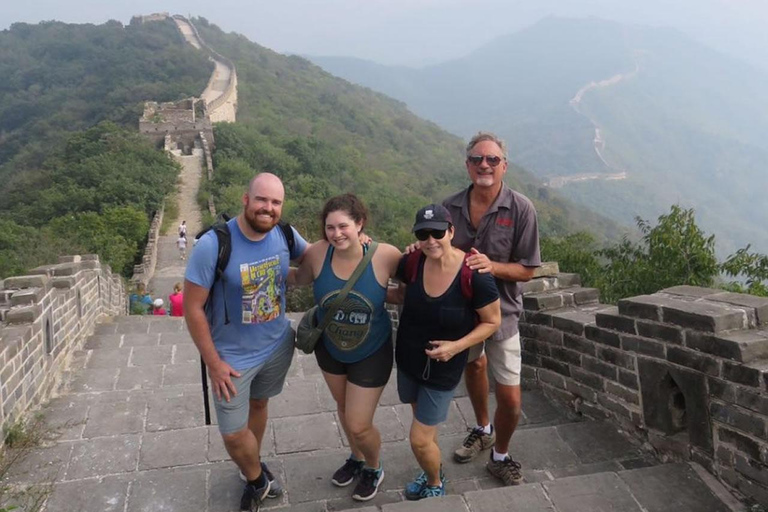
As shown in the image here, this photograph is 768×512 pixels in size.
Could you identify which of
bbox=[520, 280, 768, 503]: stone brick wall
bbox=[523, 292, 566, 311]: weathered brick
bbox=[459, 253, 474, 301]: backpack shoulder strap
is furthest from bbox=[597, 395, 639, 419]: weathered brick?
bbox=[459, 253, 474, 301]: backpack shoulder strap

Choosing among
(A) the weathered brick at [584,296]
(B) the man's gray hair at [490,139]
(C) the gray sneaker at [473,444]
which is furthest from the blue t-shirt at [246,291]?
(A) the weathered brick at [584,296]

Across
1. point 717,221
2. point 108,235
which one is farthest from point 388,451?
point 717,221

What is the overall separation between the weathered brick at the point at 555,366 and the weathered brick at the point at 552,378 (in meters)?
0.03

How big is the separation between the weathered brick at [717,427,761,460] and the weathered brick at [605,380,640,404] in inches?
22.3

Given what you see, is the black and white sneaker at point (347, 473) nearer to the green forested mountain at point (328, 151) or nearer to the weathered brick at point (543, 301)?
the weathered brick at point (543, 301)

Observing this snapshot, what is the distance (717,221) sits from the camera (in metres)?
94.3

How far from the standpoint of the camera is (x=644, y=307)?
125 inches

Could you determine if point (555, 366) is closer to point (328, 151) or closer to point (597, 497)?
point (597, 497)

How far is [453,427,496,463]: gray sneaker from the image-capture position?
3.20m

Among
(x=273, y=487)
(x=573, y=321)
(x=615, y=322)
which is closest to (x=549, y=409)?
(x=573, y=321)

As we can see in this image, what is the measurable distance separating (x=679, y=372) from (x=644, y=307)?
37 centimetres

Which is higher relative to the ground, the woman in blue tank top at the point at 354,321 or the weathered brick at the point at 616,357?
the woman in blue tank top at the point at 354,321

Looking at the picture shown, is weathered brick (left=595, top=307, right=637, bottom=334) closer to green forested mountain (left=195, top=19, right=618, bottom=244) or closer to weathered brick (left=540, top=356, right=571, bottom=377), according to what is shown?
weathered brick (left=540, top=356, right=571, bottom=377)

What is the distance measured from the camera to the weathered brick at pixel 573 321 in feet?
12.2
